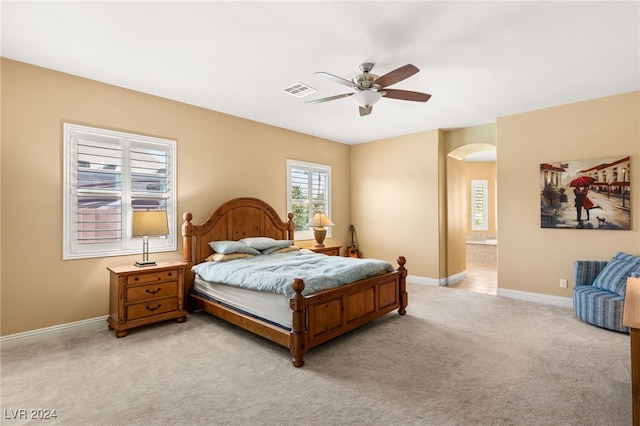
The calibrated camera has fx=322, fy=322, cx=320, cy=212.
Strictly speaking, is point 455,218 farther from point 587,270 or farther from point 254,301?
point 254,301

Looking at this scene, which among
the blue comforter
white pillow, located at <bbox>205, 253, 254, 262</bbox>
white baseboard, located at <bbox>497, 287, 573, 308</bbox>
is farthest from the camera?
white baseboard, located at <bbox>497, 287, 573, 308</bbox>

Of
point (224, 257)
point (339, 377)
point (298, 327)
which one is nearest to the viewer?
point (339, 377)

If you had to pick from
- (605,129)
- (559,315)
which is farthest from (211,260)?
(605,129)

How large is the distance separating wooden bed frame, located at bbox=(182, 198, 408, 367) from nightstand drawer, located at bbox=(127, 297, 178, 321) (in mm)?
379

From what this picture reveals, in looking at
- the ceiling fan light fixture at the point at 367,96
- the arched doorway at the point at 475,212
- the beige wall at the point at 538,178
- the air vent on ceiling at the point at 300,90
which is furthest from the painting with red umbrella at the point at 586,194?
the air vent on ceiling at the point at 300,90

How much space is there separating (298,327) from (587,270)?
153 inches

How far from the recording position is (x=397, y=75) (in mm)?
2867

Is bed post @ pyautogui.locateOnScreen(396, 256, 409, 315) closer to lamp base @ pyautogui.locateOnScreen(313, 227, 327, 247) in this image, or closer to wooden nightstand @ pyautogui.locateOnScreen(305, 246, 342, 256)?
wooden nightstand @ pyautogui.locateOnScreen(305, 246, 342, 256)

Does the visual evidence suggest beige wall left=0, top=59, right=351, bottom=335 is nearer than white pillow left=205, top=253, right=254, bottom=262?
Yes

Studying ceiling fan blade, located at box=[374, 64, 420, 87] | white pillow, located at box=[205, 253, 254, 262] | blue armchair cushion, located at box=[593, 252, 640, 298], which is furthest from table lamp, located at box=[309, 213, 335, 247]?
blue armchair cushion, located at box=[593, 252, 640, 298]

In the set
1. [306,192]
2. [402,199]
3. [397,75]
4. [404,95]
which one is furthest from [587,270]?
[306,192]

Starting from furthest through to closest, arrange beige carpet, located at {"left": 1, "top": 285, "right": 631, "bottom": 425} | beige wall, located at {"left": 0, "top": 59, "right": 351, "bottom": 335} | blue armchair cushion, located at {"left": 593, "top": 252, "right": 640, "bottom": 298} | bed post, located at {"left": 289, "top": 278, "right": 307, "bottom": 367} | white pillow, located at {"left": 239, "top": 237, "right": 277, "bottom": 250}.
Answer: white pillow, located at {"left": 239, "top": 237, "right": 277, "bottom": 250}, blue armchair cushion, located at {"left": 593, "top": 252, "right": 640, "bottom": 298}, beige wall, located at {"left": 0, "top": 59, "right": 351, "bottom": 335}, bed post, located at {"left": 289, "top": 278, "right": 307, "bottom": 367}, beige carpet, located at {"left": 1, "top": 285, "right": 631, "bottom": 425}

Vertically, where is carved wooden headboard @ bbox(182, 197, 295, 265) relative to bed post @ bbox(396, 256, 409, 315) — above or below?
above

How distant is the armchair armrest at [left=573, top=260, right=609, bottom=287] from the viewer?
4109 mm
